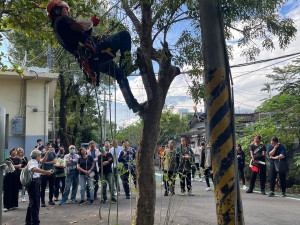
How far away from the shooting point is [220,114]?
3377 millimetres

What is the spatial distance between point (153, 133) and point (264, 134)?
9503 millimetres

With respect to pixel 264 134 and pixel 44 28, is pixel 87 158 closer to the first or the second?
pixel 44 28

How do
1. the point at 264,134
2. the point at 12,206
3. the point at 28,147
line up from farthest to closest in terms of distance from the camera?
the point at 28,147, the point at 264,134, the point at 12,206

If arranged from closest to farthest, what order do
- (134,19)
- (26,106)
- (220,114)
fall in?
(220,114) < (134,19) < (26,106)

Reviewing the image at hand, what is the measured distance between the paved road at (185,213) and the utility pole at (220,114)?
117 inches

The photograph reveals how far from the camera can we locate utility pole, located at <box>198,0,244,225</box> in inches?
130

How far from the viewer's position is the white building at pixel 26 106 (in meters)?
16.3

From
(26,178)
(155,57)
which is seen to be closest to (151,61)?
(155,57)

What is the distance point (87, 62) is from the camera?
400 centimetres

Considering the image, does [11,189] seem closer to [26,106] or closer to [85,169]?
[85,169]

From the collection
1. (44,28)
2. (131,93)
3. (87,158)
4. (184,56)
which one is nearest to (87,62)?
(131,93)

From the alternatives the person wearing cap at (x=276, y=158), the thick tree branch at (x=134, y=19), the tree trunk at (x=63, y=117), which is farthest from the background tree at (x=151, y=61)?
the tree trunk at (x=63, y=117)

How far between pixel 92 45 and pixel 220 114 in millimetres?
1745

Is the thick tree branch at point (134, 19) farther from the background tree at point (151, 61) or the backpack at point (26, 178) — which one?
the backpack at point (26, 178)
